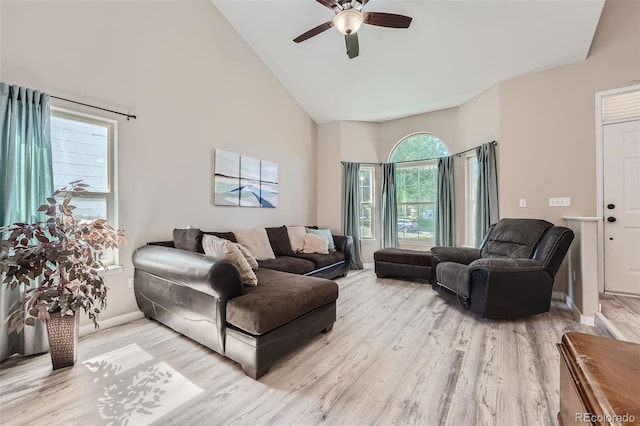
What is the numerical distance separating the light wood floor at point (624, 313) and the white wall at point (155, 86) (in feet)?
13.5

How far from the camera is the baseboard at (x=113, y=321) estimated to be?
228cm

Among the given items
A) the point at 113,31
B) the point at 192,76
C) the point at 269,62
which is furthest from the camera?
the point at 269,62

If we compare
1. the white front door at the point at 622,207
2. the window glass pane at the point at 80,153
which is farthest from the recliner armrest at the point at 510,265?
the window glass pane at the point at 80,153

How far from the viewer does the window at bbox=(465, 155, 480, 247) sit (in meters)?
4.30

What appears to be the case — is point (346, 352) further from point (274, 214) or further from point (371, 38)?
point (371, 38)

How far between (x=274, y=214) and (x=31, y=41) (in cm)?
311

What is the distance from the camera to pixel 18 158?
1.92 m

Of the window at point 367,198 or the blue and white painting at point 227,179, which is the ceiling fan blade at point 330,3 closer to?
the blue and white painting at point 227,179

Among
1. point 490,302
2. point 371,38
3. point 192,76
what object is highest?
point 371,38

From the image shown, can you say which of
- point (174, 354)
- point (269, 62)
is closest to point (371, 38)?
point (269, 62)

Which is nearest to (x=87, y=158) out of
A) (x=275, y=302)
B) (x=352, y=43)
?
(x=275, y=302)

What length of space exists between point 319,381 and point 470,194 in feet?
13.0

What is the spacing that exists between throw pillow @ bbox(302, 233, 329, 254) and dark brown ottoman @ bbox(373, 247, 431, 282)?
0.91 metres

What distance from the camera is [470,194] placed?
437 cm
